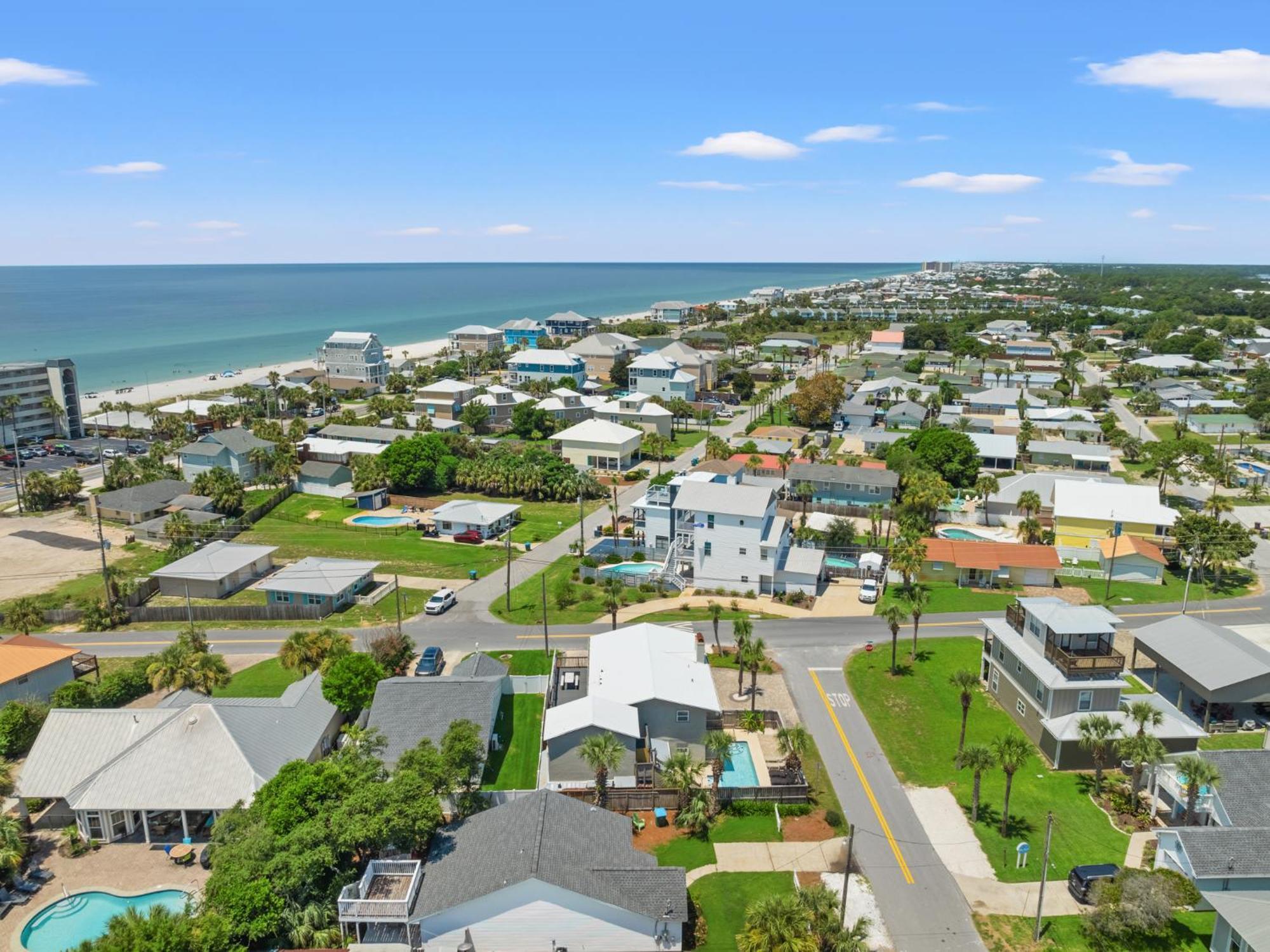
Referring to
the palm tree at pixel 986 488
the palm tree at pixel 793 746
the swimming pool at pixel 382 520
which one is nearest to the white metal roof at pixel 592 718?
the palm tree at pixel 793 746

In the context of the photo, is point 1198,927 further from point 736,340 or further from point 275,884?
point 736,340

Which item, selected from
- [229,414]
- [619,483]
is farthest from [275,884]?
[229,414]

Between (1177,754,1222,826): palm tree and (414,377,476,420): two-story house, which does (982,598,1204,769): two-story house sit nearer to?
(1177,754,1222,826): palm tree

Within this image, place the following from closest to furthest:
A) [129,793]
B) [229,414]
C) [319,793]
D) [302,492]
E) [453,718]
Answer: [319,793] → [129,793] → [453,718] → [302,492] → [229,414]

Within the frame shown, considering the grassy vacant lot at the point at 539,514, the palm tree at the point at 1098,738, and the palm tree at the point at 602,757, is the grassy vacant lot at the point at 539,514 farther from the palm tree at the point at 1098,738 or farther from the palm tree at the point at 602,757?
the palm tree at the point at 1098,738

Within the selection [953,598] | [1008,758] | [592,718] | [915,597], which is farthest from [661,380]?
[1008,758]

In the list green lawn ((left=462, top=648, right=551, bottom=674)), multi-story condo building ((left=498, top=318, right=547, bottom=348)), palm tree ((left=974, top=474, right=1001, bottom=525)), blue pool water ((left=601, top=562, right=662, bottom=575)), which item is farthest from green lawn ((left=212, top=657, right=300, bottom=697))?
multi-story condo building ((left=498, top=318, right=547, bottom=348))

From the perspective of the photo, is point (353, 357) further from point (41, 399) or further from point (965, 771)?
point (965, 771)
